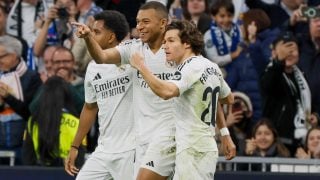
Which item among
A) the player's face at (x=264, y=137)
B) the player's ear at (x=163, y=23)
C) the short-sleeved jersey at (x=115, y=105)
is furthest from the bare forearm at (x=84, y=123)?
the player's face at (x=264, y=137)

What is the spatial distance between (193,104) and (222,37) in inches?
184

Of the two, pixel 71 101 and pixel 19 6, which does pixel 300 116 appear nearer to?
pixel 71 101

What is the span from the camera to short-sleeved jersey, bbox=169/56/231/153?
10.1 meters

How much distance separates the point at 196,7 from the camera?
49.5 ft

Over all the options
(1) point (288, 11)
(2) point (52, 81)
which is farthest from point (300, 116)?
(2) point (52, 81)

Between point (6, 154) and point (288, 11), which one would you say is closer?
point (6, 154)

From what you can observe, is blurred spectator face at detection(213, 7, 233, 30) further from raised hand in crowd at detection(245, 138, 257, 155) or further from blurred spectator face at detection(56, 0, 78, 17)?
raised hand in crowd at detection(245, 138, 257, 155)

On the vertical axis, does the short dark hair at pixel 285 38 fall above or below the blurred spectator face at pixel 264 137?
above

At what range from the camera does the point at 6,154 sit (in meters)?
13.4

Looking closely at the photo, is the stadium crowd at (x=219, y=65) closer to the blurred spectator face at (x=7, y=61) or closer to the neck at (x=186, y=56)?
the blurred spectator face at (x=7, y=61)

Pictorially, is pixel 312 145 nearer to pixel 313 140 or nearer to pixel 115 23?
pixel 313 140

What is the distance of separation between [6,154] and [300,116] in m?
3.38

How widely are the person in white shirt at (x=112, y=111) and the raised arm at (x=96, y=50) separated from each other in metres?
0.58

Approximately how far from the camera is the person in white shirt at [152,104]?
10.7m
